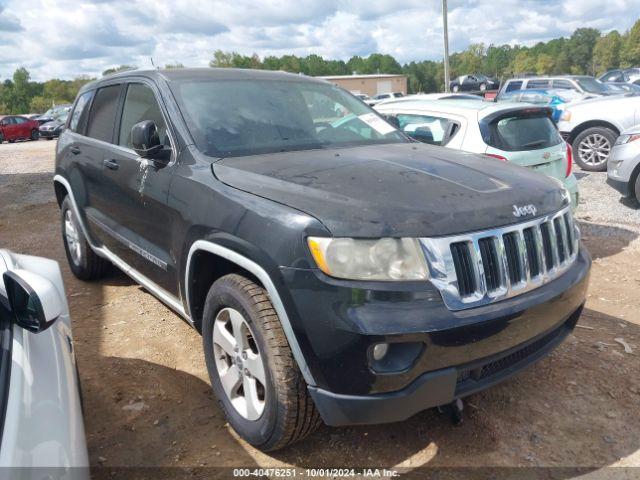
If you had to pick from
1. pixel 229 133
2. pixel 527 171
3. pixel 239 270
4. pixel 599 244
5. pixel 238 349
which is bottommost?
pixel 599 244

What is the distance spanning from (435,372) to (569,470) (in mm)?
916

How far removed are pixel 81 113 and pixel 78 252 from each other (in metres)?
1.27

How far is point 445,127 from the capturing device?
553 cm

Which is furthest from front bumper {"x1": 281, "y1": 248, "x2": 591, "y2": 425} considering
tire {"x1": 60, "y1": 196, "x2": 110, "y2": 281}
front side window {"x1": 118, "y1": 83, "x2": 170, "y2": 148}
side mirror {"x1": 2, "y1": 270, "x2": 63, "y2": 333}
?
tire {"x1": 60, "y1": 196, "x2": 110, "y2": 281}

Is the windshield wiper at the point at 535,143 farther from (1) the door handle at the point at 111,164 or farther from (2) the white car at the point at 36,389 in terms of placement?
(2) the white car at the point at 36,389

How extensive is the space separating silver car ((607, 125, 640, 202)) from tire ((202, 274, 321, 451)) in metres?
6.36

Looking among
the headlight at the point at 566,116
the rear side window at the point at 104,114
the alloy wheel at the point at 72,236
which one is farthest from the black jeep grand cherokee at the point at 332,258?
the headlight at the point at 566,116

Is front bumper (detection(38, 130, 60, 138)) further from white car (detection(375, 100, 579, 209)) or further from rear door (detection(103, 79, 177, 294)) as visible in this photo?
rear door (detection(103, 79, 177, 294))

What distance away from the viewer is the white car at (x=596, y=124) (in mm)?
9648

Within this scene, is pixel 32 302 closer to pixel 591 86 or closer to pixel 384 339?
pixel 384 339

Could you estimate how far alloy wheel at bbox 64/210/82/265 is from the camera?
16.1 feet

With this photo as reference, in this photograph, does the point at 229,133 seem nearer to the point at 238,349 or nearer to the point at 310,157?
the point at 310,157

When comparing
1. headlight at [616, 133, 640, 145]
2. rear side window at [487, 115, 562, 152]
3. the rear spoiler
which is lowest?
headlight at [616, 133, 640, 145]

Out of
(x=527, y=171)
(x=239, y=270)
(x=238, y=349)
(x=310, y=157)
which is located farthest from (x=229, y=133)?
(x=527, y=171)
